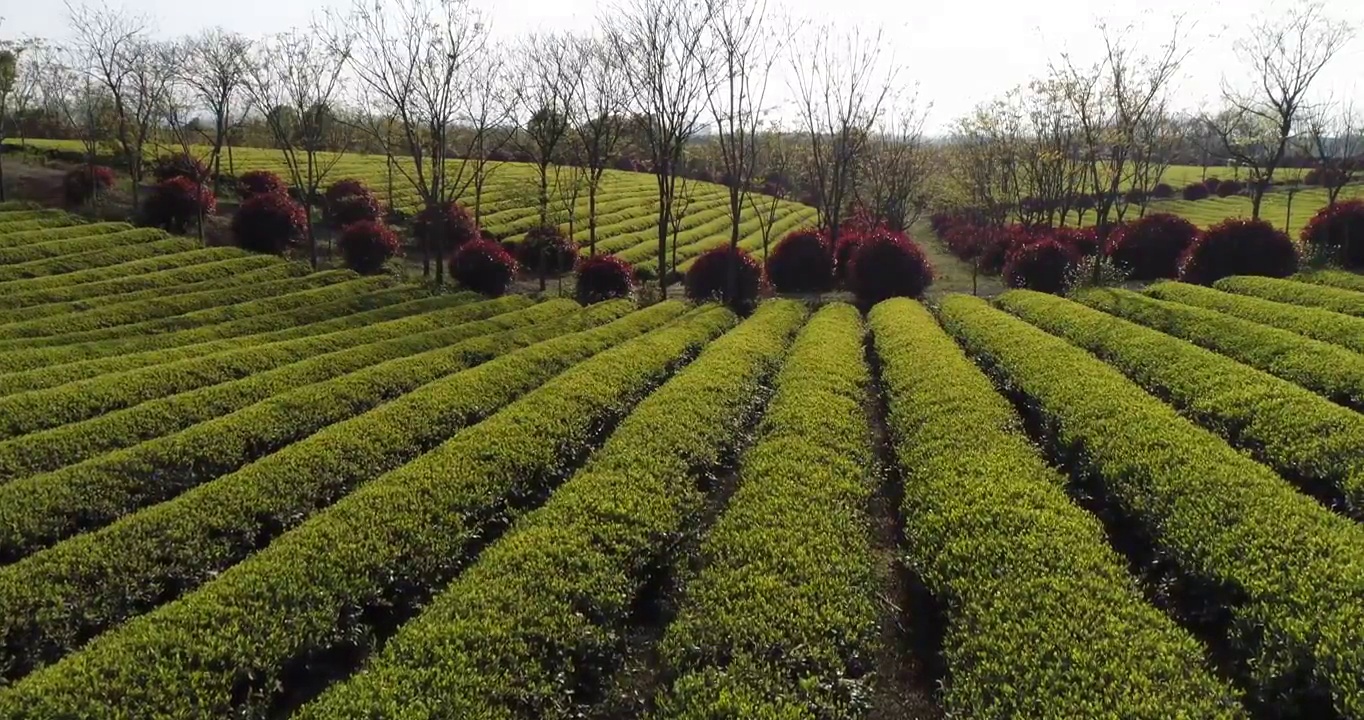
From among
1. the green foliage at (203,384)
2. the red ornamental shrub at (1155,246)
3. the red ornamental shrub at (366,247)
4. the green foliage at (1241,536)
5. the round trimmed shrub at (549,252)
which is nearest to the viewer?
the green foliage at (1241,536)

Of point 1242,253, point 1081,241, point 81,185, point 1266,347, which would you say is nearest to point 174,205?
point 81,185

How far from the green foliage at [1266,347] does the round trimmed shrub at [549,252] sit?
2421cm

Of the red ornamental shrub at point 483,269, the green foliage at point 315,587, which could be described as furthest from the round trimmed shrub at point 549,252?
the green foliage at point 315,587

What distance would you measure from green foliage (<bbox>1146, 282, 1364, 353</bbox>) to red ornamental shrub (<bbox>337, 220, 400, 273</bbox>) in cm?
2760

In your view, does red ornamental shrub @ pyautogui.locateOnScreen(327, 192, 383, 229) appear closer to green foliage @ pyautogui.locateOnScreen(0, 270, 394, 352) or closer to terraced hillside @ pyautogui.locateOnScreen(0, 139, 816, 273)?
terraced hillside @ pyautogui.locateOnScreen(0, 139, 816, 273)

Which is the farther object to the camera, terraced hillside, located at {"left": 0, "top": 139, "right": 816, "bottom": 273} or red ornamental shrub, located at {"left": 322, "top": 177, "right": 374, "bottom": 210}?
terraced hillside, located at {"left": 0, "top": 139, "right": 816, "bottom": 273}

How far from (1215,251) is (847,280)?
12251 millimetres

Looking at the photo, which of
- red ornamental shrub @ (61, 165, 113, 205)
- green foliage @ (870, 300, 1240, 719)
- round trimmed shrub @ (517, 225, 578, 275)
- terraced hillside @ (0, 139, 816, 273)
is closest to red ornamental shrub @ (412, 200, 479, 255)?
round trimmed shrub @ (517, 225, 578, 275)

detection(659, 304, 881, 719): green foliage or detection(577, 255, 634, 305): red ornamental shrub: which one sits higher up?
detection(577, 255, 634, 305): red ornamental shrub

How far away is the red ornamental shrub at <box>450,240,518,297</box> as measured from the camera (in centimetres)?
2906

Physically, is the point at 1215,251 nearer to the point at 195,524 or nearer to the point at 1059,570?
the point at 1059,570

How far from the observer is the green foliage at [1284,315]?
14.0m

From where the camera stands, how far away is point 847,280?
31.2 meters

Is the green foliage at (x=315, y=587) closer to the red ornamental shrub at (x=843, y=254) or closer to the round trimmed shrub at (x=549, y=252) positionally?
the red ornamental shrub at (x=843, y=254)
